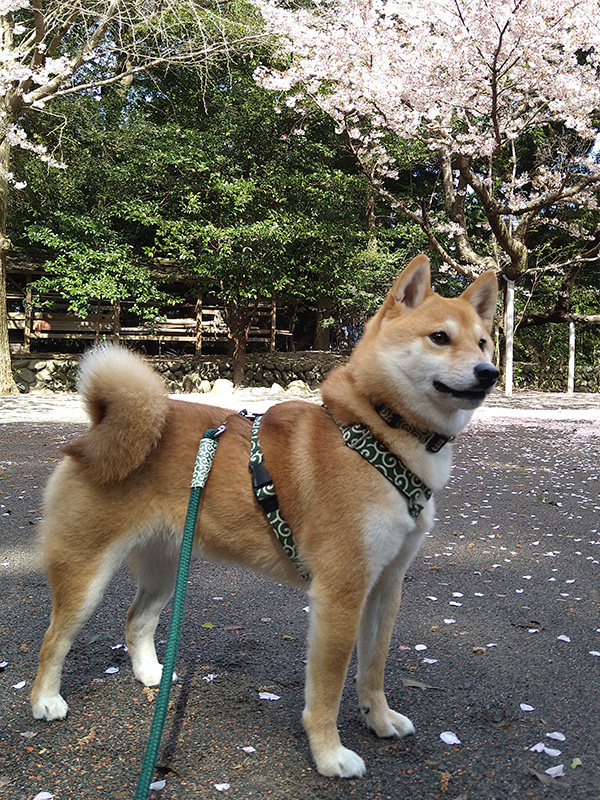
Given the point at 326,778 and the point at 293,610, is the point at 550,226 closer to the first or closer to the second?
the point at 293,610

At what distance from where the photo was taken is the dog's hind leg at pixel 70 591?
8.00 ft

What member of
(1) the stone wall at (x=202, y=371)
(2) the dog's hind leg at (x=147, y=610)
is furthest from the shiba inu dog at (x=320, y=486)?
(1) the stone wall at (x=202, y=371)

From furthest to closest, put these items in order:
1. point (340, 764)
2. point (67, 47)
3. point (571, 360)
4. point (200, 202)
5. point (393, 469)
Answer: point (571, 360) < point (200, 202) < point (67, 47) < point (393, 469) < point (340, 764)

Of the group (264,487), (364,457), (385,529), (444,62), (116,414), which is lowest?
(385,529)

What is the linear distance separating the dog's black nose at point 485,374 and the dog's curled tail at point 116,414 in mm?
1190

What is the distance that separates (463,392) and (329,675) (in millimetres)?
1084

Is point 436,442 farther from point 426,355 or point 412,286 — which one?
point 412,286

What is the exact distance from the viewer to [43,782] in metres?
2.18

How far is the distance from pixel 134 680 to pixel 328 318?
17587 mm

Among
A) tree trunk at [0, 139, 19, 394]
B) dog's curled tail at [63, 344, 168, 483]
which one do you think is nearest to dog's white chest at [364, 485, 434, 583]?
dog's curled tail at [63, 344, 168, 483]

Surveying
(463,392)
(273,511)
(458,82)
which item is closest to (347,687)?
(273,511)

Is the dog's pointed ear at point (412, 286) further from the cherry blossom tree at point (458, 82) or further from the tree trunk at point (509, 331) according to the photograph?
the tree trunk at point (509, 331)

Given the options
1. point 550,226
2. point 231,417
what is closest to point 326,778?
point 231,417

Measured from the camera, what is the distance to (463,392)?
232cm
